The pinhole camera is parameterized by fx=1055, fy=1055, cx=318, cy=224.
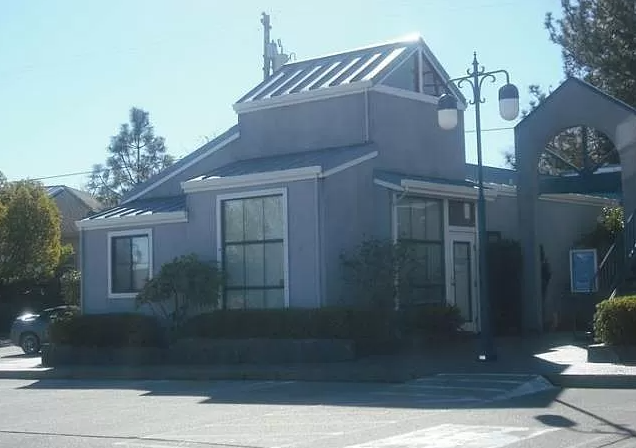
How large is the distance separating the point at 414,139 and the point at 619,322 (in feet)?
27.5

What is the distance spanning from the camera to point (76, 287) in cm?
2998

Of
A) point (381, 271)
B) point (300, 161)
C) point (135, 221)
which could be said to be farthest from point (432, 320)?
point (135, 221)

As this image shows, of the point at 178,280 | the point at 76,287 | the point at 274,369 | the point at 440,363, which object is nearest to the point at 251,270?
the point at 178,280

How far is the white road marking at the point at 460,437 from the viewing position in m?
11.0

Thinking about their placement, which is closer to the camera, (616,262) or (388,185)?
(616,262)

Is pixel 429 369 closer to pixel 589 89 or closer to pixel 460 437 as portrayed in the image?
pixel 460 437

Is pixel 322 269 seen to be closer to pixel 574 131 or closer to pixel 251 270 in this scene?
pixel 251 270

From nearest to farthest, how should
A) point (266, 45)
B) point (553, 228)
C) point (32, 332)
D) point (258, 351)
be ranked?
point (258, 351) → point (553, 228) → point (32, 332) → point (266, 45)

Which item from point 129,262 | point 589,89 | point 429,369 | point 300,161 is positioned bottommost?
point 429,369

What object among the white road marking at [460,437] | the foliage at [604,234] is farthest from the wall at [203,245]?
the white road marking at [460,437]

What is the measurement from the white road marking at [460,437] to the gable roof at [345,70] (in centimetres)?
1257

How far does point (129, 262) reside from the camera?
25625 millimetres

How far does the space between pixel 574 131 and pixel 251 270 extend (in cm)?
2145

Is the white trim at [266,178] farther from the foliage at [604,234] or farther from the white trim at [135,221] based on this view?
the foliage at [604,234]
